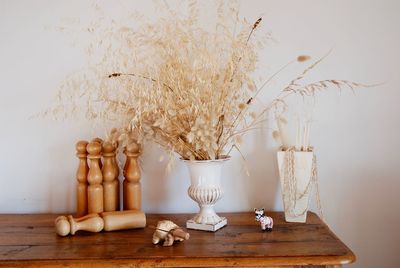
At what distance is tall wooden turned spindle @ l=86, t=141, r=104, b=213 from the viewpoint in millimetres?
1420

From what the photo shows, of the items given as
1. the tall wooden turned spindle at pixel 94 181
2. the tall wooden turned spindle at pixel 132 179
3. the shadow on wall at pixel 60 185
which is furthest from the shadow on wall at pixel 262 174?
the shadow on wall at pixel 60 185

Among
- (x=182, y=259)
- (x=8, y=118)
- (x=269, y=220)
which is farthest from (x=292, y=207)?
(x=8, y=118)

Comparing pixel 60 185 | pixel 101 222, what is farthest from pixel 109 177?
pixel 60 185

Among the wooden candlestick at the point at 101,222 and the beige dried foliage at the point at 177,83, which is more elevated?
the beige dried foliage at the point at 177,83

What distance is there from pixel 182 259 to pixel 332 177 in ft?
2.54

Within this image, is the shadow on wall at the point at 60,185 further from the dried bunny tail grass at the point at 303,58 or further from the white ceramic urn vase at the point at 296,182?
the dried bunny tail grass at the point at 303,58

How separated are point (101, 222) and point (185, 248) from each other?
1.03 feet

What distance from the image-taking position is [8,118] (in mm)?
1609

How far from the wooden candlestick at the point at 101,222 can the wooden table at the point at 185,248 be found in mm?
21

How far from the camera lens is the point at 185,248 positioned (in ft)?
3.83

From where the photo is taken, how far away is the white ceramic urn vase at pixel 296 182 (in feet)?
4.60

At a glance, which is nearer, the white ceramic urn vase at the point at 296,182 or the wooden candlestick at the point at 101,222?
the wooden candlestick at the point at 101,222

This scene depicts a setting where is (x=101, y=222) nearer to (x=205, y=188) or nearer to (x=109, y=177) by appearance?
(x=109, y=177)

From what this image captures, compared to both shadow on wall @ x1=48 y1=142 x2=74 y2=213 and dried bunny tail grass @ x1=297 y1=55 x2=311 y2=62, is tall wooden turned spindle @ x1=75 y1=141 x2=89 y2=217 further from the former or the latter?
dried bunny tail grass @ x1=297 y1=55 x2=311 y2=62
